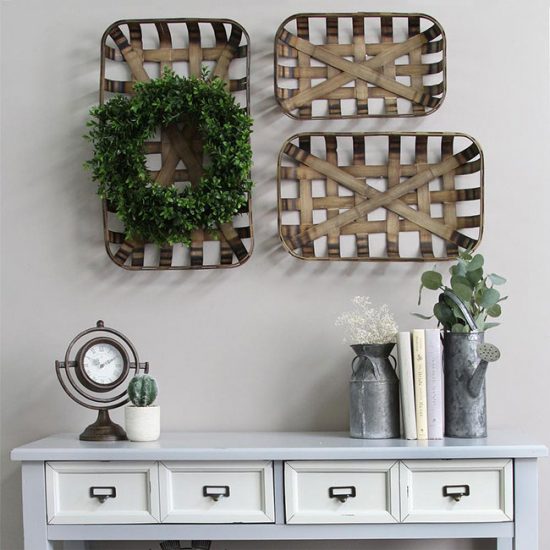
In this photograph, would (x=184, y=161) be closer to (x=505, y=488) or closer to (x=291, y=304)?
(x=291, y=304)

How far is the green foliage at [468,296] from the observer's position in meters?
2.38

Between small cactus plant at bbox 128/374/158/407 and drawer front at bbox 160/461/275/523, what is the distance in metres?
0.22

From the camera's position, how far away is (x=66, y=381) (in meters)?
2.69

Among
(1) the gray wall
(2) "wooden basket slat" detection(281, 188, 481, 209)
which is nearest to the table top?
(1) the gray wall

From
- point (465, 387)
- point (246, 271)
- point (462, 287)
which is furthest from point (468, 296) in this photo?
point (246, 271)

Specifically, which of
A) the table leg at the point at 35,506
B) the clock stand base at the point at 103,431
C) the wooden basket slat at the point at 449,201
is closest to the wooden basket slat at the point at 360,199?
the wooden basket slat at the point at 449,201

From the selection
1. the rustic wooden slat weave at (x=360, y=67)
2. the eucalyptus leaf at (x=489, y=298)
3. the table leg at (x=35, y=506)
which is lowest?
the table leg at (x=35, y=506)

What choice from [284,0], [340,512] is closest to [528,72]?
[284,0]

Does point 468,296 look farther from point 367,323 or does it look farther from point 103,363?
point 103,363

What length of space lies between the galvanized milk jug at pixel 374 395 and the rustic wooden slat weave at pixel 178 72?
→ 1.73ft

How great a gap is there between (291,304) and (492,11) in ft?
3.73

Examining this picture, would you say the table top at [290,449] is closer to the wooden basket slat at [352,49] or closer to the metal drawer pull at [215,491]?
the metal drawer pull at [215,491]

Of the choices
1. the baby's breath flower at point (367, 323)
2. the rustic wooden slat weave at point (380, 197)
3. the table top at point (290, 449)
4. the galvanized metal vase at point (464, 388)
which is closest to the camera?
the table top at point (290, 449)

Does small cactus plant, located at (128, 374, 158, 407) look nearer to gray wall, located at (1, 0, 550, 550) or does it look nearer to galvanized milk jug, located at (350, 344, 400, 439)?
gray wall, located at (1, 0, 550, 550)
